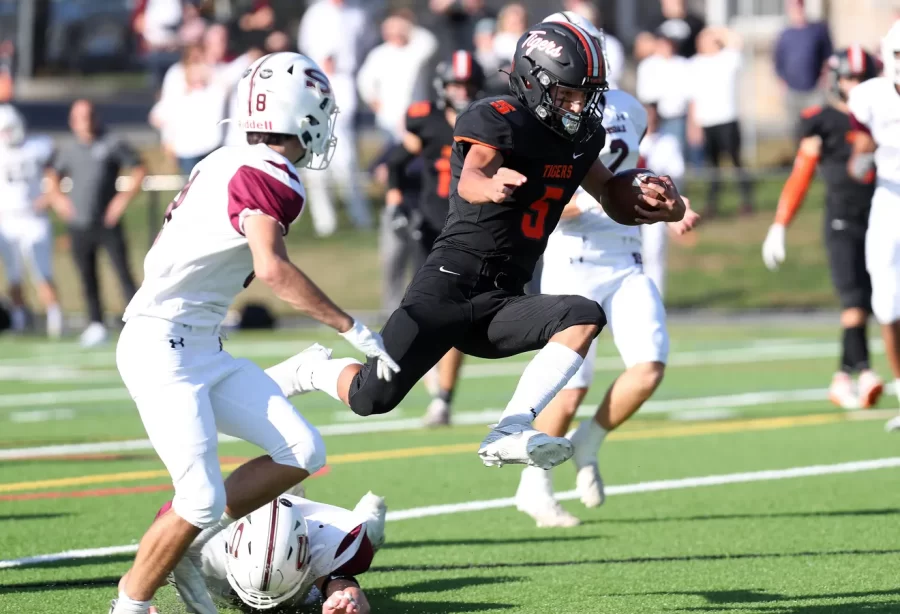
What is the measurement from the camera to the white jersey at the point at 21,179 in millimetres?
16797

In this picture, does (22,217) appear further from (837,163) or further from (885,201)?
(885,201)

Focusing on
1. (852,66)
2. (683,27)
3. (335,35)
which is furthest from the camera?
(335,35)

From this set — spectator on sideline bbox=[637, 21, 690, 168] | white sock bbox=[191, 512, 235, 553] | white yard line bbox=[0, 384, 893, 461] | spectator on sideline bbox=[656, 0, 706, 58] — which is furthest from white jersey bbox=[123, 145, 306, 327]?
spectator on sideline bbox=[656, 0, 706, 58]

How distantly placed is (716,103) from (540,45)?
40.4 feet

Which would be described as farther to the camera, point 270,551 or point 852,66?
point 852,66

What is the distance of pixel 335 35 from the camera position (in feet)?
62.5

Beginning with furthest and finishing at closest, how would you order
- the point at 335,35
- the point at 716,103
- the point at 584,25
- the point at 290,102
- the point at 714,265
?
the point at 335,35
the point at 714,265
the point at 716,103
the point at 584,25
the point at 290,102

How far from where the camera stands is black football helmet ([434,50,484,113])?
10164 millimetres

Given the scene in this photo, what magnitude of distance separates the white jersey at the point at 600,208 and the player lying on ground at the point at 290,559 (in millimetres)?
2521

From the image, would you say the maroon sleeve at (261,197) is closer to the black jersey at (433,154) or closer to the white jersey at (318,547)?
the white jersey at (318,547)

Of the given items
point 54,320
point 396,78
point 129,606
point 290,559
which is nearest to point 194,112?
point 396,78

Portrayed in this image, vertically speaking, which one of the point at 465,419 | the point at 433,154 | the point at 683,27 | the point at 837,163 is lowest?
the point at 465,419

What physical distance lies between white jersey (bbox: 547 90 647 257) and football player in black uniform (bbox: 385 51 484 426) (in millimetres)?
2480

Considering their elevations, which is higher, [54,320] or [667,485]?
[667,485]
